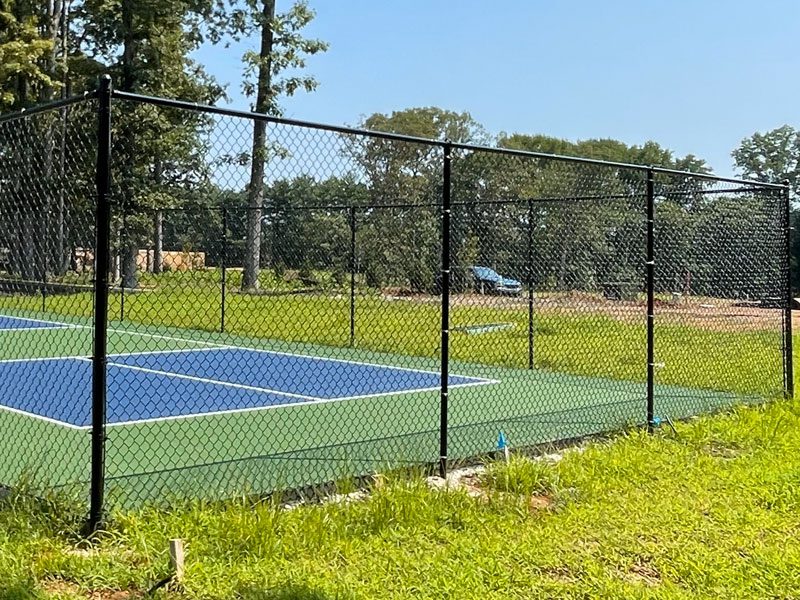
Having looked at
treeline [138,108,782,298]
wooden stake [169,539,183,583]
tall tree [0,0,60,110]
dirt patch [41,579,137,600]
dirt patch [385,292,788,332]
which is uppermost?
tall tree [0,0,60,110]

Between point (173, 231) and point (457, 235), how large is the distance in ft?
11.4

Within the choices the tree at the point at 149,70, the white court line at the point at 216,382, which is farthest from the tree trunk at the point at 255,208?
the tree at the point at 149,70

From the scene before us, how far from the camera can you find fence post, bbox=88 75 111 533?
3.29 meters

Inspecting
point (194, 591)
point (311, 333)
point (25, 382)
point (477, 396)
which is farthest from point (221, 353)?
point (194, 591)

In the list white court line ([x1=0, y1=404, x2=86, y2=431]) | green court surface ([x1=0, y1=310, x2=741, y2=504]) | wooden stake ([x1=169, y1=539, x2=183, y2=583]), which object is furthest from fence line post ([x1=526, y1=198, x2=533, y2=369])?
wooden stake ([x1=169, y1=539, x2=183, y2=583])

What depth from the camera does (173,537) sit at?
3238 millimetres

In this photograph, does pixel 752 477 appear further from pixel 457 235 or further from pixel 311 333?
pixel 311 333

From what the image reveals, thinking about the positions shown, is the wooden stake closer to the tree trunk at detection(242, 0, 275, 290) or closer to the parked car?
the tree trunk at detection(242, 0, 275, 290)

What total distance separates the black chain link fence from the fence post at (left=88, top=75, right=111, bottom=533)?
0.04ft

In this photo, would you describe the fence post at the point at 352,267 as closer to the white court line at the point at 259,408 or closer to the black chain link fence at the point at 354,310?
the black chain link fence at the point at 354,310

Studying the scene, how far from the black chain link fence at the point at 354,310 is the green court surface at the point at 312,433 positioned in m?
0.03

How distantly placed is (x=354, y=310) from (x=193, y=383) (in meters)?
3.13

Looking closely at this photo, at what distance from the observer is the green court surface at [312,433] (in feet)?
13.7

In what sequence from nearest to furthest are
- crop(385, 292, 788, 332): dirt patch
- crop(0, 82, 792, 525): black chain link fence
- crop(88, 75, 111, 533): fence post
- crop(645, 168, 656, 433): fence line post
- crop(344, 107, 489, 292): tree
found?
crop(88, 75, 111, 533): fence post → crop(0, 82, 792, 525): black chain link fence → crop(645, 168, 656, 433): fence line post → crop(344, 107, 489, 292): tree → crop(385, 292, 788, 332): dirt patch
